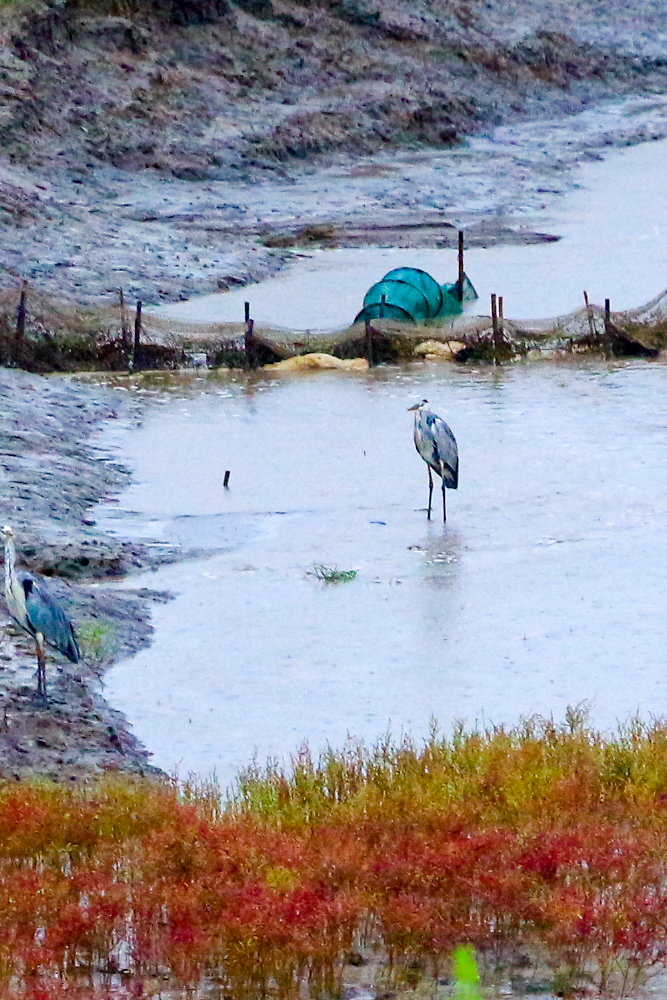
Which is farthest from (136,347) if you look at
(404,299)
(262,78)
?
(262,78)

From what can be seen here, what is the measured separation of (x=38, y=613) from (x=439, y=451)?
5953 mm

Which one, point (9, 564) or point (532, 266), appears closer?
point (9, 564)

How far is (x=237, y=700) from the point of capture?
438 inches

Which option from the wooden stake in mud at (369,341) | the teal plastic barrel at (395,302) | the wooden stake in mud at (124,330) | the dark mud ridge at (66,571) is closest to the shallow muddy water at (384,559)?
the dark mud ridge at (66,571)

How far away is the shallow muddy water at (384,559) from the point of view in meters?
11.1

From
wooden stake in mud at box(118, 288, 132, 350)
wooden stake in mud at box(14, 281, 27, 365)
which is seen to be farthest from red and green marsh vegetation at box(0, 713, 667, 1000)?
wooden stake in mud at box(118, 288, 132, 350)

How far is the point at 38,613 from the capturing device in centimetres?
1023

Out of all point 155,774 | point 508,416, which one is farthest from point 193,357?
point 155,774

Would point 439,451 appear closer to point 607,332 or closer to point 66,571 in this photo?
point 66,571

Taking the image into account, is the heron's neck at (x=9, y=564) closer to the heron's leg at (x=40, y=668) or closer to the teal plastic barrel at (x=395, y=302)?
the heron's leg at (x=40, y=668)

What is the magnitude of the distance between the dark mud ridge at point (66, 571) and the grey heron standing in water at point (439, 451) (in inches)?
102

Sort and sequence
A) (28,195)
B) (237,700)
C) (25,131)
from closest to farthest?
(237,700), (28,195), (25,131)

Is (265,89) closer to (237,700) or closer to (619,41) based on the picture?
(619,41)

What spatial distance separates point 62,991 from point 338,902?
1137 mm
